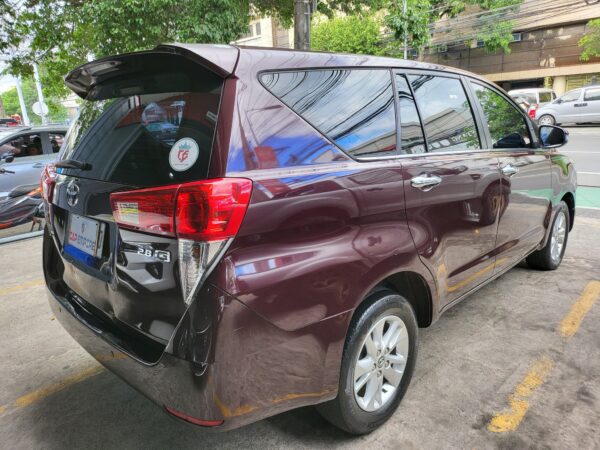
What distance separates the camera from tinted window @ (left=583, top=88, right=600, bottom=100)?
1911 cm

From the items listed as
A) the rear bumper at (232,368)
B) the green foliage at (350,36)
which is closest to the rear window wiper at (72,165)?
the rear bumper at (232,368)

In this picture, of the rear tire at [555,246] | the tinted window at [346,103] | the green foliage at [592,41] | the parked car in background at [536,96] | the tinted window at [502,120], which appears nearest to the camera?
the tinted window at [346,103]

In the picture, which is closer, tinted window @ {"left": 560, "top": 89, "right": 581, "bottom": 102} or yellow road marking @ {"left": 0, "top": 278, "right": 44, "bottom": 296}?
yellow road marking @ {"left": 0, "top": 278, "right": 44, "bottom": 296}

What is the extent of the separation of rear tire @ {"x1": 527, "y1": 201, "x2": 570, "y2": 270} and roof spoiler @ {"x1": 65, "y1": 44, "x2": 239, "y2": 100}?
3.52 metres

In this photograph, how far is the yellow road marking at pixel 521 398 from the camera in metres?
2.28

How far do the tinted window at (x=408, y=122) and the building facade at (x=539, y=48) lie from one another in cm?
3088

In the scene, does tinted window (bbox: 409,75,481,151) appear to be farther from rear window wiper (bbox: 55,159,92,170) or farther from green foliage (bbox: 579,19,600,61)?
green foliage (bbox: 579,19,600,61)

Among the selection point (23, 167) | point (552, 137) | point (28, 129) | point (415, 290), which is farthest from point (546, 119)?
point (415, 290)

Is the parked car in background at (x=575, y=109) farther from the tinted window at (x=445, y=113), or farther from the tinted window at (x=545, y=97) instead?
the tinted window at (x=445, y=113)

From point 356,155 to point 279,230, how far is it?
1.91ft

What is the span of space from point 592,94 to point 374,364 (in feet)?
71.4

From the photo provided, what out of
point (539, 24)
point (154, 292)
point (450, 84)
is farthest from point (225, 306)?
point (539, 24)

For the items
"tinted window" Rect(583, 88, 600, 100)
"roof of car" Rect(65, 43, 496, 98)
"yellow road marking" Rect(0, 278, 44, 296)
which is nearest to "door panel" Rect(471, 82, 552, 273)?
"roof of car" Rect(65, 43, 496, 98)

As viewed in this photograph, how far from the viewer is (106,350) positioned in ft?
6.33
